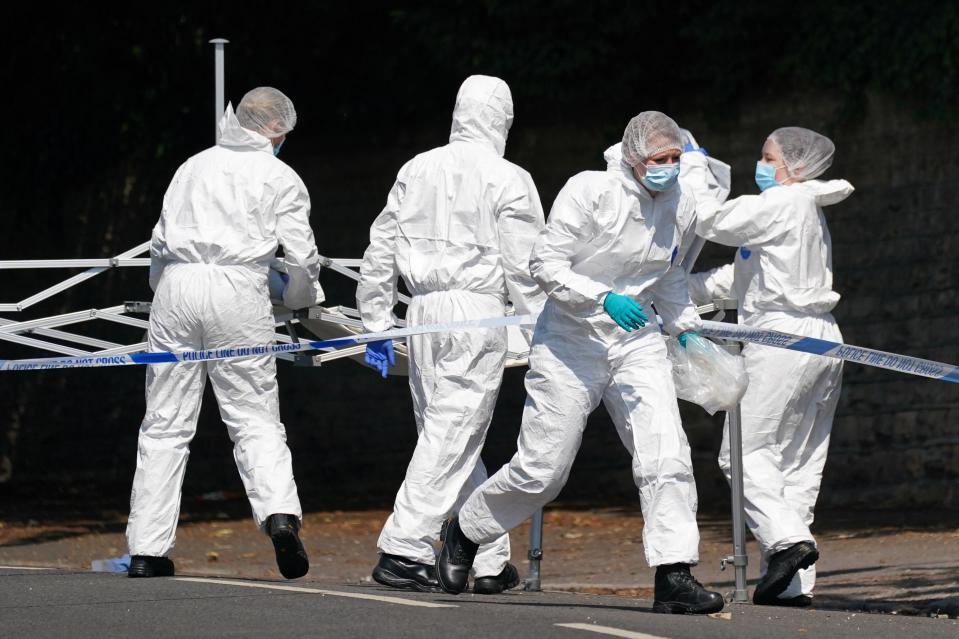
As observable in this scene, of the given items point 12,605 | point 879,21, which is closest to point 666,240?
point 12,605

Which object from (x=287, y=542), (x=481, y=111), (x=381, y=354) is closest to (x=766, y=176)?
(x=481, y=111)

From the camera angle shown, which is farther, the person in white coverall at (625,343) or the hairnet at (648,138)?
the hairnet at (648,138)

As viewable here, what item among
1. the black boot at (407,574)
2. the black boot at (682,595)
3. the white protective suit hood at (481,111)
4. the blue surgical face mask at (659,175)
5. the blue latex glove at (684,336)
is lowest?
the black boot at (407,574)

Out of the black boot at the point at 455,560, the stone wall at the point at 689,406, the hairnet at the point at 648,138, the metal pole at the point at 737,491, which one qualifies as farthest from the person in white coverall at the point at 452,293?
the stone wall at the point at 689,406

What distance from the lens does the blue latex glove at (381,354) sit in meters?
7.87

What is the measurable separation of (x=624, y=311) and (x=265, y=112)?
2.51 m

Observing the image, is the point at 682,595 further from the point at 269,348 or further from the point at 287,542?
the point at 269,348

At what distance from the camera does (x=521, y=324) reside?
7.52m

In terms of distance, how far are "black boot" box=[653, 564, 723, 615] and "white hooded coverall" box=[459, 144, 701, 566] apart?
0.09 meters

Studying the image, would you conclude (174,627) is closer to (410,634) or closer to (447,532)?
(410,634)

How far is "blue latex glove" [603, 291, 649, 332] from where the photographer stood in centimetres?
652

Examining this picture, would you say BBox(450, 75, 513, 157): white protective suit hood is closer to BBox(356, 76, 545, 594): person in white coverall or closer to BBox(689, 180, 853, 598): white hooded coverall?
BBox(356, 76, 545, 594): person in white coverall

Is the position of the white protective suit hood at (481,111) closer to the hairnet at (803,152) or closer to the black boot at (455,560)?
the hairnet at (803,152)

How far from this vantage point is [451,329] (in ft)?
25.0
